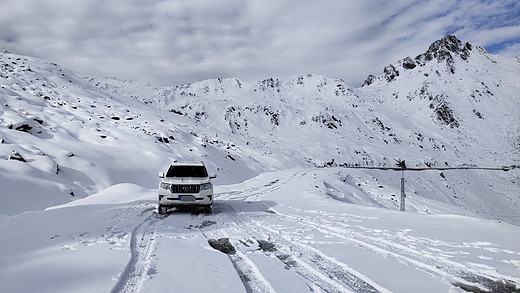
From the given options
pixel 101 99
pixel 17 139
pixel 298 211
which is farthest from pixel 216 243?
pixel 101 99

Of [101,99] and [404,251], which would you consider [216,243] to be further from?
[101,99]

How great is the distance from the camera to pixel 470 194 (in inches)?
1837

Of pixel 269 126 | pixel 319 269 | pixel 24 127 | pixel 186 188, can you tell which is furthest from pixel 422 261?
pixel 269 126

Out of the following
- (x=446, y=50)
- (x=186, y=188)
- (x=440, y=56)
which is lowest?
(x=186, y=188)

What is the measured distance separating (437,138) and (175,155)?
266 ft

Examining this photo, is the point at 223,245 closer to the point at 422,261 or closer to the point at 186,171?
the point at 422,261

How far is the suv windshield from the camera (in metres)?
10.4

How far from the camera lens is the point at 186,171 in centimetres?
1062

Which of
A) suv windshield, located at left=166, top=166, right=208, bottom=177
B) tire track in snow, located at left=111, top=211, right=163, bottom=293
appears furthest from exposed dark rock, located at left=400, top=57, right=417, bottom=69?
tire track in snow, located at left=111, top=211, right=163, bottom=293

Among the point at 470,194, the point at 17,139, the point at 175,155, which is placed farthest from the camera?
the point at 470,194

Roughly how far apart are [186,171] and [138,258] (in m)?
5.77

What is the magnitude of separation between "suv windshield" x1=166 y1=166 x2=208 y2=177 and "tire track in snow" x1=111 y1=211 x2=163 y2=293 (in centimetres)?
253

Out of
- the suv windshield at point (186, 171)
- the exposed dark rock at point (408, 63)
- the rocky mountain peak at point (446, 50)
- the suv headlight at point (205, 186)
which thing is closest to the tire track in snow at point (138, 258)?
the suv headlight at point (205, 186)

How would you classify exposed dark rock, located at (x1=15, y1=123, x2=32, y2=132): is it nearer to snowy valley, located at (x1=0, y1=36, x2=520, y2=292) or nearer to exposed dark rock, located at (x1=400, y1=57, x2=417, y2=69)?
snowy valley, located at (x1=0, y1=36, x2=520, y2=292)
